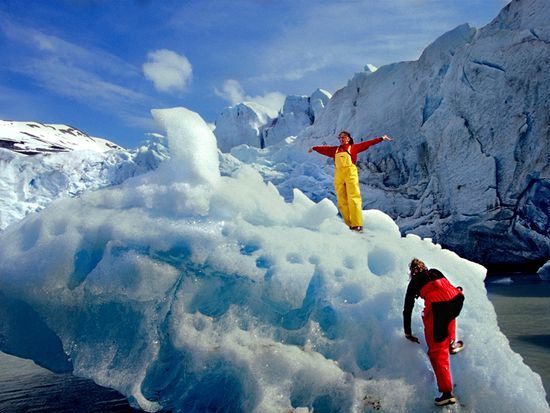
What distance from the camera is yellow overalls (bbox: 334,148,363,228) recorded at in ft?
15.2

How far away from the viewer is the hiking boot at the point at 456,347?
3020 millimetres

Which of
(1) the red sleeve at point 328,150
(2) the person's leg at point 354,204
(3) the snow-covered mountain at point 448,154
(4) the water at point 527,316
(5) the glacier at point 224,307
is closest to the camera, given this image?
(5) the glacier at point 224,307

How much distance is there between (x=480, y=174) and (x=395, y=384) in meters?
13.6

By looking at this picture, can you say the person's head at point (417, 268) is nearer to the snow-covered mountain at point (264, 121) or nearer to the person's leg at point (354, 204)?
the person's leg at point (354, 204)

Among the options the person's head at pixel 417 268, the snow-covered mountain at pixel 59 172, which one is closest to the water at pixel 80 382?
the person's head at pixel 417 268

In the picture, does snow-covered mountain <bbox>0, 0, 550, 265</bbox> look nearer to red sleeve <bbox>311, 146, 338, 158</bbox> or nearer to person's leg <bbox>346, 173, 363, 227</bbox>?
red sleeve <bbox>311, 146, 338, 158</bbox>

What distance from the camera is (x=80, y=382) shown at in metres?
4.71

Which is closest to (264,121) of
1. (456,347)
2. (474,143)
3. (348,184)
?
(474,143)

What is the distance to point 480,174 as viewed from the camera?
15047 millimetres

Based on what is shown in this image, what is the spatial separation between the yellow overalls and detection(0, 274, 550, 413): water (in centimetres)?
215

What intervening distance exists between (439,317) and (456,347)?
324 millimetres

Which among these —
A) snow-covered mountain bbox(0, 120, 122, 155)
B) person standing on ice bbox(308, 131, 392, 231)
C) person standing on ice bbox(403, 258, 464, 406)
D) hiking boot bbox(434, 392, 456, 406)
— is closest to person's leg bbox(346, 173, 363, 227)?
person standing on ice bbox(308, 131, 392, 231)

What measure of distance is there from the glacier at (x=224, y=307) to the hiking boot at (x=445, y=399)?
0.20 feet

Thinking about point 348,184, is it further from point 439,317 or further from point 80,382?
point 80,382
